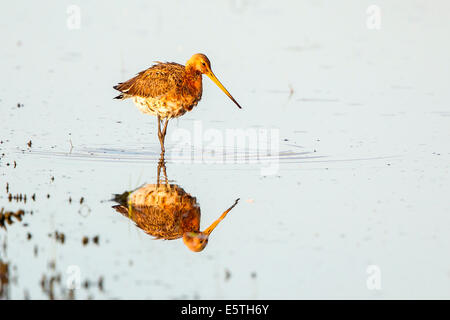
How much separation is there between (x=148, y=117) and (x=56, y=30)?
6751 mm

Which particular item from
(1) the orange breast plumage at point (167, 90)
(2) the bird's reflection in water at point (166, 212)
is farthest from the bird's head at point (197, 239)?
(1) the orange breast plumage at point (167, 90)

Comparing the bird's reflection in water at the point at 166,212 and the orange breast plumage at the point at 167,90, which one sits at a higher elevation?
the orange breast plumage at the point at 167,90

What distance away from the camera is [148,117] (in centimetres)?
1548

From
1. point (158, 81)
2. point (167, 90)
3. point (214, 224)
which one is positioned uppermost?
point (158, 81)

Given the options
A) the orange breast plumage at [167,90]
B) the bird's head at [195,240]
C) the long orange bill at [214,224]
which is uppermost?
the orange breast plumage at [167,90]

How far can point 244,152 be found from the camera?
42.3ft

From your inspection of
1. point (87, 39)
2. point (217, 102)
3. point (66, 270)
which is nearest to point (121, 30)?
point (87, 39)

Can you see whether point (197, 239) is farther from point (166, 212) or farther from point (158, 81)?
point (158, 81)

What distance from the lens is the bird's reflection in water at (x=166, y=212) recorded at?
29.3 feet

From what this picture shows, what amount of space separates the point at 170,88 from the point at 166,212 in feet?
11.7

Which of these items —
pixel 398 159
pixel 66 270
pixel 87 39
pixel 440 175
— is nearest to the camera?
pixel 66 270

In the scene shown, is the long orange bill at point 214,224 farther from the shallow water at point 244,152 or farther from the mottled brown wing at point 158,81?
the mottled brown wing at point 158,81

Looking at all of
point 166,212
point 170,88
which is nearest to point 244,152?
point 170,88
